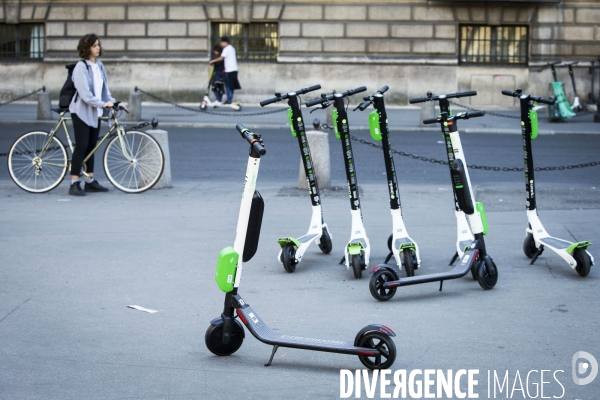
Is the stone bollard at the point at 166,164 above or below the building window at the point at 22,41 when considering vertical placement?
below

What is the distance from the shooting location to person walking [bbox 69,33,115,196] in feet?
33.6

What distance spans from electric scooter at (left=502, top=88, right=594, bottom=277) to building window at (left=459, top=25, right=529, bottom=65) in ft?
63.8

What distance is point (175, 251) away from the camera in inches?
299

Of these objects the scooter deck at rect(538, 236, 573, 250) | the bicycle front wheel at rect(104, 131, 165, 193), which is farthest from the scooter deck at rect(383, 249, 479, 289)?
the bicycle front wheel at rect(104, 131, 165, 193)

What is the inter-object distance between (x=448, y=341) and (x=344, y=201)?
504 cm

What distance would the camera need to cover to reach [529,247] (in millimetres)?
7285

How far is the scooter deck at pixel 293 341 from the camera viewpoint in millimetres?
4702

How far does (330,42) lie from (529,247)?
1923cm

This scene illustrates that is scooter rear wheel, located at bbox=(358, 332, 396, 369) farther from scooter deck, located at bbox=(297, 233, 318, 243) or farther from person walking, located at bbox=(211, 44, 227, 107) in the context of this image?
person walking, located at bbox=(211, 44, 227, 107)

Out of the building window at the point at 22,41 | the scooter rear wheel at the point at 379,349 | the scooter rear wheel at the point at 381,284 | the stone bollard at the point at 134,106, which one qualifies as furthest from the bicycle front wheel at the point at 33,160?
the building window at the point at 22,41

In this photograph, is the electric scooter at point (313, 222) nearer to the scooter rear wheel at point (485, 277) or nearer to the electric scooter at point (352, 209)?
the electric scooter at point (352, 209)

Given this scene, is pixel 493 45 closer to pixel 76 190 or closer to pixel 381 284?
pixel 76 190

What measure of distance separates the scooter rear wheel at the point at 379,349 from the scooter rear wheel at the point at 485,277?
66.5 inches

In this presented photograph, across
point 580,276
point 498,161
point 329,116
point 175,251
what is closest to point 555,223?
point 580,276
